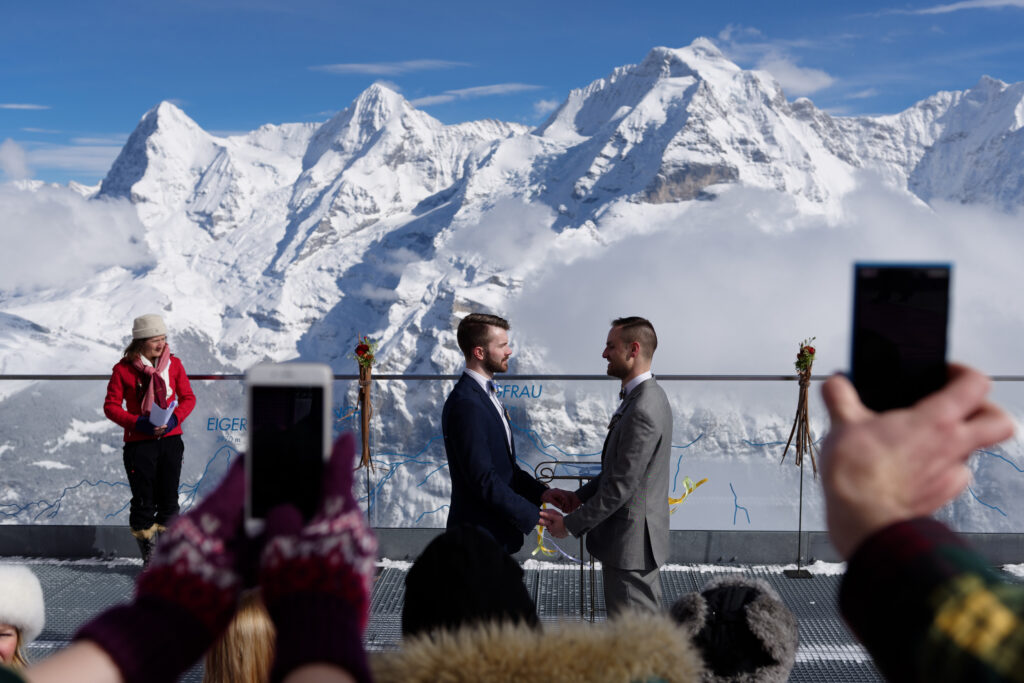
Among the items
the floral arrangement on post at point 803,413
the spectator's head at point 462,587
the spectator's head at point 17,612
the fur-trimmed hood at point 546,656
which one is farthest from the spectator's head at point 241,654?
the floral arrangement on post at point 803,413

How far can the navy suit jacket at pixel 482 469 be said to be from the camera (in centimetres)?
340

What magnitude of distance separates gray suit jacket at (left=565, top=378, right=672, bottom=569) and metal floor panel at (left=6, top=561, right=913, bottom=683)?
2.51ft

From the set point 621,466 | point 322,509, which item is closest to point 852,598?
point 322,509

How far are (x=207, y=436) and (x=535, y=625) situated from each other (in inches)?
231

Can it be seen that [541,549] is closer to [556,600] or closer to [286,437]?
[556,600]

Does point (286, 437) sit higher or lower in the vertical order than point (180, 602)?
Result: higher

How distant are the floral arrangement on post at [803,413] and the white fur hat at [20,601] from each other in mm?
4551

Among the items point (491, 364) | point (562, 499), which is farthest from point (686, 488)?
point (491, 364)

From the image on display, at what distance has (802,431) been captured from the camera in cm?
584

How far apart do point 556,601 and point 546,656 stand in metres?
4.30

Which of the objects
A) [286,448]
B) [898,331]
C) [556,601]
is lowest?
[556,601]

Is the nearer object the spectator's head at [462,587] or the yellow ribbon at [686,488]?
the spectator's head at [462,587]

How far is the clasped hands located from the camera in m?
3.57

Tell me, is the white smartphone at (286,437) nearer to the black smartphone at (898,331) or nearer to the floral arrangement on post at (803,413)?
the black smartphone at (898,331)
